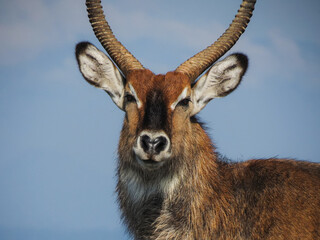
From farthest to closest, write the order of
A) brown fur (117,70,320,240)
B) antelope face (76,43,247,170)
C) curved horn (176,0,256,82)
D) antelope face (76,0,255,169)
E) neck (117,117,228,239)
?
curved horn (176,0,256,82) < neck (117,117,228,239) < brown fur (117,70,320,240) < antelope face (76,0,255,169) < antelope face (76,43,247,170)

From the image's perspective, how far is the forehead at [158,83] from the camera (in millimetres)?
8586

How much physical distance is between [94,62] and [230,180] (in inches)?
119

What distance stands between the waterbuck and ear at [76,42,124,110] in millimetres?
25

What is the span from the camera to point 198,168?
880 centimetres

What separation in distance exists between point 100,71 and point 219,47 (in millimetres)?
2054

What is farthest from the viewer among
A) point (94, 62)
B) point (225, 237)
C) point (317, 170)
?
point (94, 62)

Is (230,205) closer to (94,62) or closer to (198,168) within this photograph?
(198,168)

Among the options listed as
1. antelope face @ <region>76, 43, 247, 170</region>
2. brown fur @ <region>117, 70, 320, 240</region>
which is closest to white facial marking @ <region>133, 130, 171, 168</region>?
antelope face @ <region>76, 43, 247, 170</region>

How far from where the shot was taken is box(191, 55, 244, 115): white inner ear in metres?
Result: 9.24

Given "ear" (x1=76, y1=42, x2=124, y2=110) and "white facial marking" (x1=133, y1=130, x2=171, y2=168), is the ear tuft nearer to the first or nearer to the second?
"ear" (x1=76, y1=42, x2=124, y2=110)

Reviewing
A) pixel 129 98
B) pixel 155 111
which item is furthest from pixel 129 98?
pixel 155 111

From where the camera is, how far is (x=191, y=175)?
873 cm

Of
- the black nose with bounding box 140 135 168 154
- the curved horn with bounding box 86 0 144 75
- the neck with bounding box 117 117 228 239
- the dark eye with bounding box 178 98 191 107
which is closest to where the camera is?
the black nose with bounding box 140 135 168 154

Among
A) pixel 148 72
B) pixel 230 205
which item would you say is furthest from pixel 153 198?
pixel 148 72
